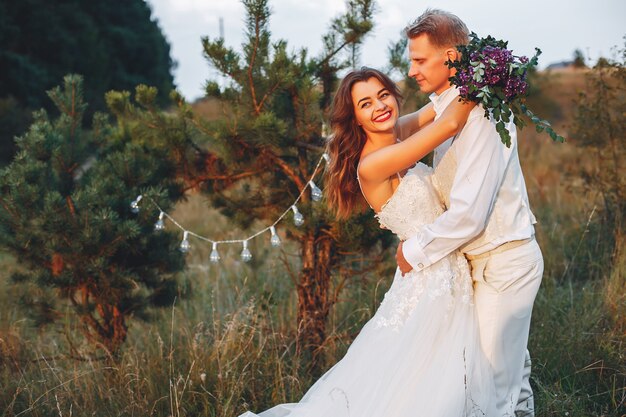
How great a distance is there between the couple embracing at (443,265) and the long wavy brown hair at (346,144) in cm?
5

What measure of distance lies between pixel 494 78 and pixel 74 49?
18328 mm

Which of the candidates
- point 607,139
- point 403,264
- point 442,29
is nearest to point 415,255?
point 403,264

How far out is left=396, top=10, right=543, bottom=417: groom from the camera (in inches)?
123

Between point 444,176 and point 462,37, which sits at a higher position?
point 462,37

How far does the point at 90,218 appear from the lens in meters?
4.60

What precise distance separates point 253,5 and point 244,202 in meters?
1.43

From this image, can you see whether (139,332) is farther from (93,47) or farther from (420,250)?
(93,47)

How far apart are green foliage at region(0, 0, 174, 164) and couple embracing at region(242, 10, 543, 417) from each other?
967 cm

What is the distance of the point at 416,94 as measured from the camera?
504 cm

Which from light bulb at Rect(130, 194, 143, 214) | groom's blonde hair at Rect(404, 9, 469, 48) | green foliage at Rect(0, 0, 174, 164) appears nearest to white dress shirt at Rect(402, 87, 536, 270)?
groom's blonde hair at Rect(404, 9, 469, 48)

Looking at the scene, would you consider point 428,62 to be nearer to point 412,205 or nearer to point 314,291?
point 412,205

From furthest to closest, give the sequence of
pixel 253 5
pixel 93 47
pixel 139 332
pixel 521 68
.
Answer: pixel 93 47 < pixel 139 332 < pixel 253 5 < pixel 521 68

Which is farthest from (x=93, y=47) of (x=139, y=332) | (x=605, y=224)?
(x=605, y=224)

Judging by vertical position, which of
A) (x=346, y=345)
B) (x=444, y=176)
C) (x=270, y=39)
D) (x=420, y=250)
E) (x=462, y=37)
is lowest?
(x=346, y=345)
